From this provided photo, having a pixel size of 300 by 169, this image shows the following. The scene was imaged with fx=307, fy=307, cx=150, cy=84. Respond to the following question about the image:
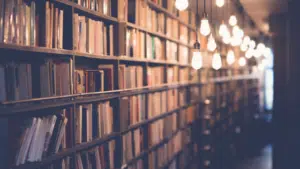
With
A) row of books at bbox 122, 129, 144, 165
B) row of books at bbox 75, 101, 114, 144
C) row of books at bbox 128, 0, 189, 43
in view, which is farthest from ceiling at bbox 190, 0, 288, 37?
row of books at bbox 75, 101, 114, 144

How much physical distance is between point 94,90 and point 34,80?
0.60m

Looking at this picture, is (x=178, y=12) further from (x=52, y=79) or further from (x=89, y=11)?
(x=52, y=79)

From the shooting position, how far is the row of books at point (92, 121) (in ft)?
6.45

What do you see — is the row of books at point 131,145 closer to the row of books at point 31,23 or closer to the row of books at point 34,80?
the row of books at point 34,80

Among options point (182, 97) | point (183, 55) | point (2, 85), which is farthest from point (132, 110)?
point (183, 55)

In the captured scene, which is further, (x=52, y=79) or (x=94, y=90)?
(x=94, y=90)

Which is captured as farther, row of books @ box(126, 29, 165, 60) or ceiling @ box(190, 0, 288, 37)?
ceiling @ box(190, 0, 288, 37)

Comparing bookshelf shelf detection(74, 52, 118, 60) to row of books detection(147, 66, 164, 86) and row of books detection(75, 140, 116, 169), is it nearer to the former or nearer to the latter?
row of books detection(75, 140, 116, 169)

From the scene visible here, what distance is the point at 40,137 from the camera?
1593mm

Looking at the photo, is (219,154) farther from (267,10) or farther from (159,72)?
(159,72)

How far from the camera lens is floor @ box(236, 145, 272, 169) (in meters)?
6.11

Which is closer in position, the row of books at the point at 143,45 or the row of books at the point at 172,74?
the row of books at the point at 143,45

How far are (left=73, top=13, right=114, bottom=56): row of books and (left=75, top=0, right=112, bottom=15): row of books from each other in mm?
87

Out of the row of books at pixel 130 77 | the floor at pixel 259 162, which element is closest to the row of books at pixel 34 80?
the row of books at pixel 130 77
